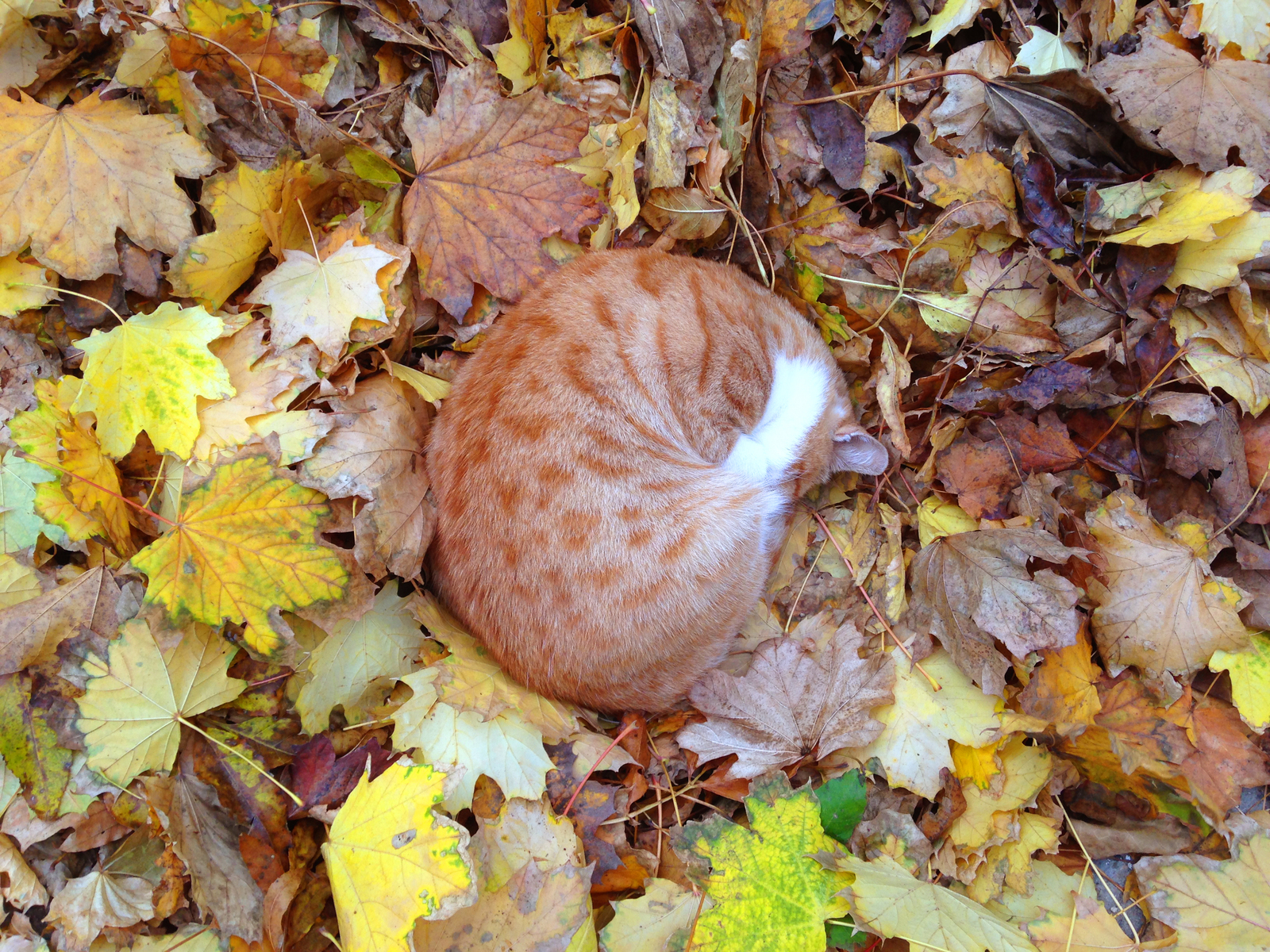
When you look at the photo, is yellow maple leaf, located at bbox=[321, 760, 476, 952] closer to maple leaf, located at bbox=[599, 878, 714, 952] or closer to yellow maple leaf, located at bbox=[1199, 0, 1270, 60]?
maple leaf, located at bbox=[599, 878, 714, 952]

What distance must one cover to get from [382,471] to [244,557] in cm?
42

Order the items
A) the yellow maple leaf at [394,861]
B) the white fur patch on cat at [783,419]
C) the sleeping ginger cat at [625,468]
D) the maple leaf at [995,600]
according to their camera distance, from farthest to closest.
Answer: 1. the white fur patch on cat at [783,419]
2. the sleeping ginger cat at [625,468]
3. the maple leaf at [995,600]
4. the yellow maple leaf at [394,861]

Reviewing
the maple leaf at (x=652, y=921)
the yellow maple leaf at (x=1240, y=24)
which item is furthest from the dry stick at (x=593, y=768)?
the yellow maple leaf at (x=1240, y=24)

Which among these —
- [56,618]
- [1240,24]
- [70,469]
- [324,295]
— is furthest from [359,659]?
[1240,24]

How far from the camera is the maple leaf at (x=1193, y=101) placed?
7.37 ft

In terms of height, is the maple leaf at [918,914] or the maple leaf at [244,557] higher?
the maple leaf at [244,557]

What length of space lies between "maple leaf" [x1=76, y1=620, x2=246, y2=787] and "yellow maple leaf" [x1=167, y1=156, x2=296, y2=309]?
3.03 feet

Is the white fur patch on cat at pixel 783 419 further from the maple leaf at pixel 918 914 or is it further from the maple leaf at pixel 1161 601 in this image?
the maple leaf at pixel 918 914

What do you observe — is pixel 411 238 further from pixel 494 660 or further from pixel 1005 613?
pixel 1005 613

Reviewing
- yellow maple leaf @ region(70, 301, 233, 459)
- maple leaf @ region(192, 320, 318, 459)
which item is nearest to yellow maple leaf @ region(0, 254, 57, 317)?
yellow maple leaf @ region(70, 301, 233, 459)

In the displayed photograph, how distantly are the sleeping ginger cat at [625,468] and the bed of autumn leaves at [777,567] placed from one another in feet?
0.41

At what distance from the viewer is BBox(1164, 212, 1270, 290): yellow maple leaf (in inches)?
85.7

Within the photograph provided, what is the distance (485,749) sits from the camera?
2.03 metres

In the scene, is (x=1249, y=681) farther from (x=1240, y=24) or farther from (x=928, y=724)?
(x=1240, y=24)
